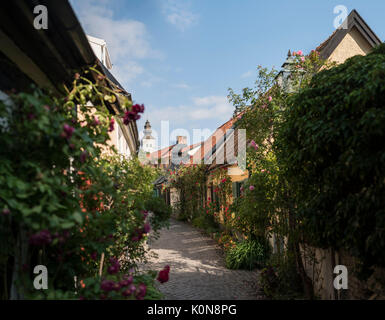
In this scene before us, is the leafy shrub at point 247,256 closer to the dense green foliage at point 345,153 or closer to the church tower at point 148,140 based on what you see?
the dense green foliage at point 345,153

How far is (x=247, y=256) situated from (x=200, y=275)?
1.49 meters

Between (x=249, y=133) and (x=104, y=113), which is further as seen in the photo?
(x=249, y=133)

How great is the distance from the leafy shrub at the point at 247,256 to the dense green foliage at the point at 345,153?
463cm

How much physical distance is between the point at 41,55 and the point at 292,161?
312 centimetres

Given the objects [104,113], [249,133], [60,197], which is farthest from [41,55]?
[249,133]

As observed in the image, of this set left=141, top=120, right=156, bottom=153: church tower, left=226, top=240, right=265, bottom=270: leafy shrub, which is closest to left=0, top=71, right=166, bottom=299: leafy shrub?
left=226, top=240, right=265, bottom=270: leafy shrub

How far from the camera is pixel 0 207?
187 cm

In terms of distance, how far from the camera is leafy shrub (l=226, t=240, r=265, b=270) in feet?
26.2

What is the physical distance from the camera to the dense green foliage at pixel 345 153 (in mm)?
2791

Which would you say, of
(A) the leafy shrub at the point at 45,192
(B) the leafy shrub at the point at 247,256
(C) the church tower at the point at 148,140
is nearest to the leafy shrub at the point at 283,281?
(B) the leafy shrub at the point at 247,256

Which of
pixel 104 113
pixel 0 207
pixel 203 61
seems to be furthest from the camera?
pixel 203 61
